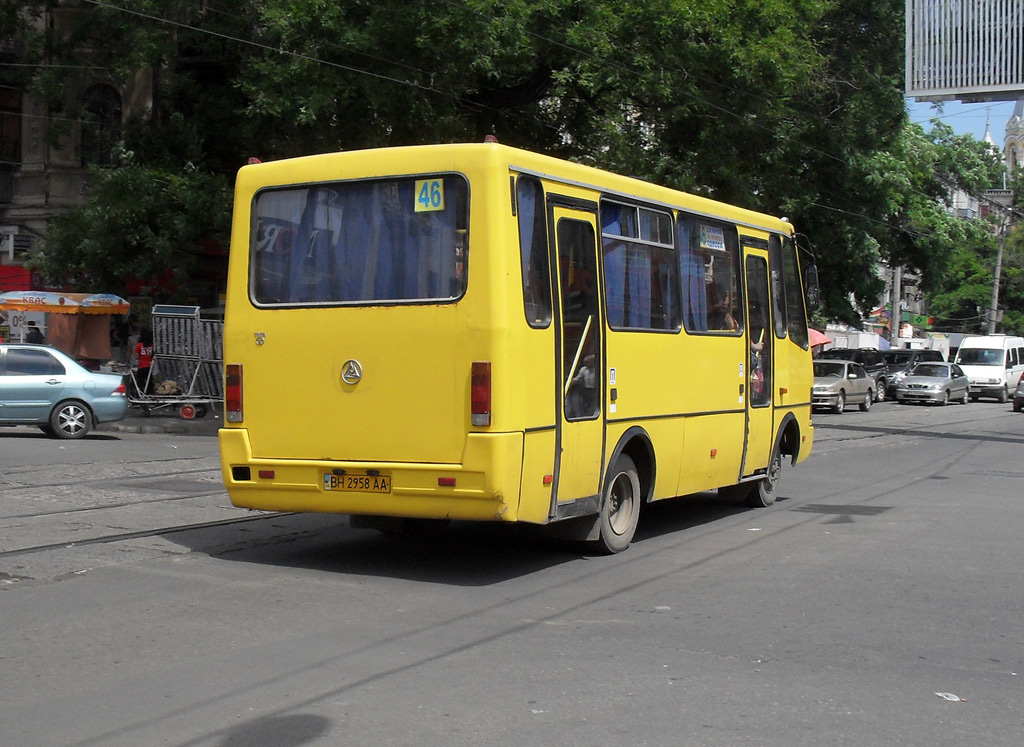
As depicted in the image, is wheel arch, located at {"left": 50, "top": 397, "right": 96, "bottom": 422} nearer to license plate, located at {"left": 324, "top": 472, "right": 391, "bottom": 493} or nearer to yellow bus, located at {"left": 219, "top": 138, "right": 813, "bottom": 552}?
yellow bus, located at {"left": 219, "top": 138, "right": 813, "bottom": 552}

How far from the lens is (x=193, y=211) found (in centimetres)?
2412

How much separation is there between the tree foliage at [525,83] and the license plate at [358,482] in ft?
46.3

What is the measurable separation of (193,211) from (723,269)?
51.0 feet

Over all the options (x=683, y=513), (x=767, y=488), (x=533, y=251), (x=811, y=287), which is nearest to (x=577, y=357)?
Result: (x=533, y=251)

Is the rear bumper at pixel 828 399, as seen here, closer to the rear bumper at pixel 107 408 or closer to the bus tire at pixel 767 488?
the rear bumper at pixel 107 408

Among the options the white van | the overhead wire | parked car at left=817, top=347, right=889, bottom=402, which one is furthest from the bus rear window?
the white van

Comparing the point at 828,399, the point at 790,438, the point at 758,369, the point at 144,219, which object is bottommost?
the point at 828,399

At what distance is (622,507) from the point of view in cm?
966

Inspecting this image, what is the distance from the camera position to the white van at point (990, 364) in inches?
1855

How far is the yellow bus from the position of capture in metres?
A: 7.88

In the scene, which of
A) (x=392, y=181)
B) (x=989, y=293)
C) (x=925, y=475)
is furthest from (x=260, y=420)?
(x=989, y=293)

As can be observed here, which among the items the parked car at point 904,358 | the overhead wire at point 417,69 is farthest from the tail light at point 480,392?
the parked car at point 904,358

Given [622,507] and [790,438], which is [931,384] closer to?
[790,438]

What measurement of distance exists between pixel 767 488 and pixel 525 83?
15888mm
